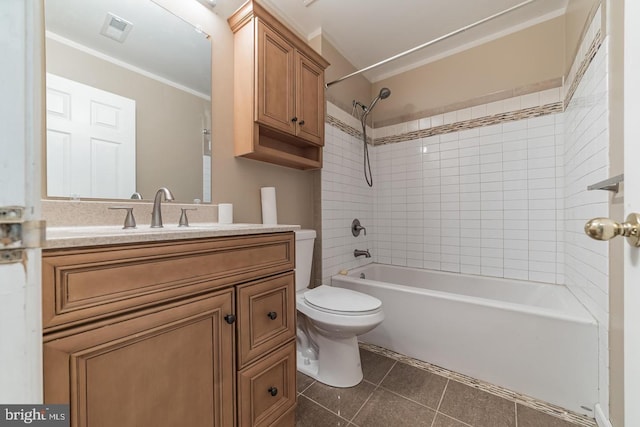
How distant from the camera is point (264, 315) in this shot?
3.35 ft

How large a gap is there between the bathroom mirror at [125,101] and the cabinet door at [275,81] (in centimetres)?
30

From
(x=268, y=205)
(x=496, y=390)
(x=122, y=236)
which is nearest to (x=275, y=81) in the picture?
(x=268, y=205)

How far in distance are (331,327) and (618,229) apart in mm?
1210

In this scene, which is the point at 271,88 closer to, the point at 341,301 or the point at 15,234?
the point at 341,301

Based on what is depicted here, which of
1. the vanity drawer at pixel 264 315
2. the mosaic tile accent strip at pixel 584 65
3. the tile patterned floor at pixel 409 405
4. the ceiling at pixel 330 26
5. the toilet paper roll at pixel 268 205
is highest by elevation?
the ceiling at pixel 330 26

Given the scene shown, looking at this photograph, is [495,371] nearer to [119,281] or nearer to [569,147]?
[569,147]

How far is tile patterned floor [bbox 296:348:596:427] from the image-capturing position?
1216 mm

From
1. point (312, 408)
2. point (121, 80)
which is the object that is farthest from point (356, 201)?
point (121, 80)

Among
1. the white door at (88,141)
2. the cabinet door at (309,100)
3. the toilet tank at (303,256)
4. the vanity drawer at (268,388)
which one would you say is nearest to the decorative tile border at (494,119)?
the cabinet door at (309,100)

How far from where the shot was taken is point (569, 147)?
170 centimetres

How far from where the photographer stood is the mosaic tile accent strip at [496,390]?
4.04 ft

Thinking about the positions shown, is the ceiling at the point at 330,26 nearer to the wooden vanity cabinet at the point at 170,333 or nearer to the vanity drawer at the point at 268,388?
the wooden vanity cabinet at the point at 170,333

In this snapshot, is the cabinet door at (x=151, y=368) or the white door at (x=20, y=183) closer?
the white door at (x=20, y=183)

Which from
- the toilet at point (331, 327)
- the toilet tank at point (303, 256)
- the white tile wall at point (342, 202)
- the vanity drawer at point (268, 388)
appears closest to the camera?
the vanity drawer at point (268, 388)
